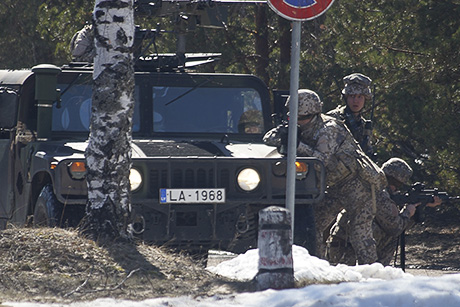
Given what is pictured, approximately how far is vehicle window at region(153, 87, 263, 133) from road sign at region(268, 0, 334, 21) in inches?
87.3

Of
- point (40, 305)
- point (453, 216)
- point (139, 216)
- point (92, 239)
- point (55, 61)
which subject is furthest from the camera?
point (55, 61)

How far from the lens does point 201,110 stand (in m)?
9.17

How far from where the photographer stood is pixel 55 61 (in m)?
18.9

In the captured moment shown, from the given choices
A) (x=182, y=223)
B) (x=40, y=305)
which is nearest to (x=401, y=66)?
(x=182, y=223)

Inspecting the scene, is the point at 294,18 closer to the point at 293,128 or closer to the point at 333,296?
the point at 293,128

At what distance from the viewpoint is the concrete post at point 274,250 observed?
627 centimetres

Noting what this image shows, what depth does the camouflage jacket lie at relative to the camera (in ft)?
32.5

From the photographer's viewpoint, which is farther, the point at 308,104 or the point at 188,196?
the point at 308,104

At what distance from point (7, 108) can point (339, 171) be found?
2.94 metres

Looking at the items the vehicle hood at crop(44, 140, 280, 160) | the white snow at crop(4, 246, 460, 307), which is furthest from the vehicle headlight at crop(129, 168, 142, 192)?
the white snow at crop(4, 246, 460, 307)

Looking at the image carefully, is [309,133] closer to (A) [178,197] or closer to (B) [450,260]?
(A) [178,197]

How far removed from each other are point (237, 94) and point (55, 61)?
1023 cm

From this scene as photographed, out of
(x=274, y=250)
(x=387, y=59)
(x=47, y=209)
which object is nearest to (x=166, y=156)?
(x=47, y=209)

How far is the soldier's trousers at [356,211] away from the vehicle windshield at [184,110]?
3.17 feet
